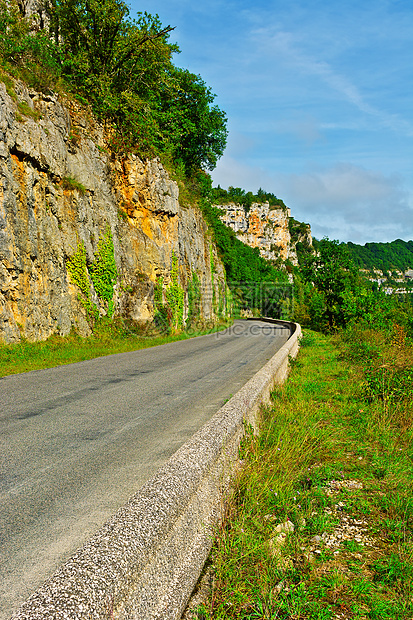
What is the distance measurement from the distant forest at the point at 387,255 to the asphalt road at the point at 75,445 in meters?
162

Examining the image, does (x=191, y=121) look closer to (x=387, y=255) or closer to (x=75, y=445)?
(x=75, y=445)

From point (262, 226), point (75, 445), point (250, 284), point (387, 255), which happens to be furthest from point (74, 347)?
point (387, 255)

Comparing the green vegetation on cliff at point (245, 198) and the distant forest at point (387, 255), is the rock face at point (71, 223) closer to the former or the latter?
the green vegetation on cliff at point (245, 198)

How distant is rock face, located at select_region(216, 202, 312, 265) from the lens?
135 metres

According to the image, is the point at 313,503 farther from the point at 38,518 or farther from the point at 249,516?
the point at 38,518

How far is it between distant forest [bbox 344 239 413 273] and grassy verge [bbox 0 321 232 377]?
15457 centimetres

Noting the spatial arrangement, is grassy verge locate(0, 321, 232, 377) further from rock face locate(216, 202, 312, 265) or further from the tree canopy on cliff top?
rock face locate(216, 202, 312, 265)

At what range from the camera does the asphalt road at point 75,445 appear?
271cm

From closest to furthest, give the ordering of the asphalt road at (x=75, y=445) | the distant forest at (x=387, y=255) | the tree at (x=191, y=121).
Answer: the asphalt road at (x=75, y=445) < the tree at (x=191, y=121) < the distant forest at (x=387, y=255)

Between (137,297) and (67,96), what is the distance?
32.2 ft

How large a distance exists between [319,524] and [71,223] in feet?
49.1

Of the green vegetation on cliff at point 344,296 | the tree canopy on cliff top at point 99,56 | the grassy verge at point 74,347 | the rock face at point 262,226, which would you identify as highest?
the rock face at point 262,226

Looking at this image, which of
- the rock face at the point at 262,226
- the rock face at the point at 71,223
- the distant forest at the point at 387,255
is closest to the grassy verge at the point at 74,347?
the rock face at the point at 71,223

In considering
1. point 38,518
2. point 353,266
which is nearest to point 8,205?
point 38,518
